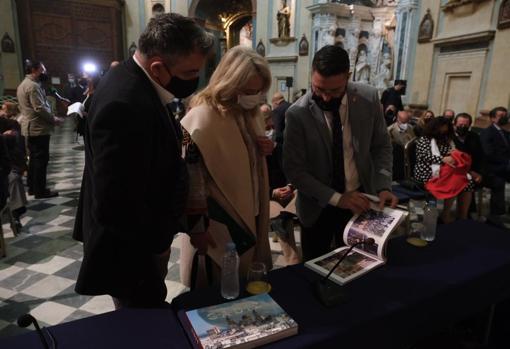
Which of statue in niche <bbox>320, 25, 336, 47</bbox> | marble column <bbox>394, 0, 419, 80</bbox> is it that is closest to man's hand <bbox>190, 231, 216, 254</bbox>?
marble column <bbox>394, 0, 419, 80</bbox>

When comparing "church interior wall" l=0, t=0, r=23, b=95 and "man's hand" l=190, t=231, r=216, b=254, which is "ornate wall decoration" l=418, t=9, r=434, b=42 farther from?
"church interior wall" l=0, t=0, r=23, b=95

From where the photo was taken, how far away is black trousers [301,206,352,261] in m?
2.05

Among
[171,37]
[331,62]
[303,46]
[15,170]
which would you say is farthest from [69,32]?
[171,37]

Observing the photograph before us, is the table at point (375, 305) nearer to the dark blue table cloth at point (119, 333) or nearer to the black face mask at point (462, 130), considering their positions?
the dark blue table cloth at point (119, 333)

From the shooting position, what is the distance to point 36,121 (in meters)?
4.61

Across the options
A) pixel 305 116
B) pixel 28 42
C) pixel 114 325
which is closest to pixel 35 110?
pixel 305 116

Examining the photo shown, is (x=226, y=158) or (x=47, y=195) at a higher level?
(x=226, y=158)

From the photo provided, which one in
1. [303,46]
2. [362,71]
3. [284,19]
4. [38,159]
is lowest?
[38,159]

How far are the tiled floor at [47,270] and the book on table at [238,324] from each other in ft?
4.15

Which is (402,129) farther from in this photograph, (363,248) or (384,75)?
(384,75)

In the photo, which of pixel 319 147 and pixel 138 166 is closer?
pixel 138 166

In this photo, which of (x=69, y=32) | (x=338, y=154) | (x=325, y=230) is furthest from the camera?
(x=69, y=32)

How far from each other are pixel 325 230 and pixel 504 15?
625cm

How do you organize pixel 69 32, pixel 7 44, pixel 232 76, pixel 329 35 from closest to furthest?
pixel 232 76, pixel 329 35, pixel 7 44, pixel 69 32
